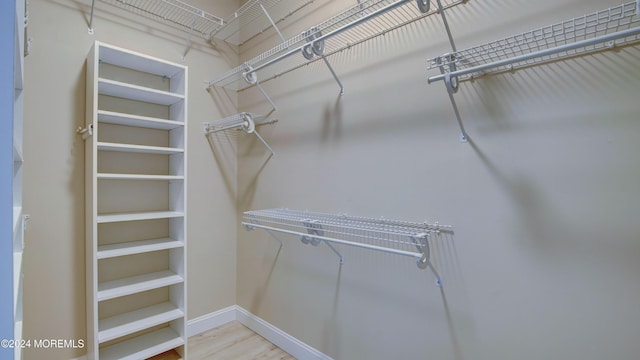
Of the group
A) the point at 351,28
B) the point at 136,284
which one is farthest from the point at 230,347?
the point at 351,28

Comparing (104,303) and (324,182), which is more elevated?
(324,182)

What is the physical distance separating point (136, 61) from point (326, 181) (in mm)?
1547

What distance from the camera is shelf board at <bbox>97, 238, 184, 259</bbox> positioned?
1.72 meters

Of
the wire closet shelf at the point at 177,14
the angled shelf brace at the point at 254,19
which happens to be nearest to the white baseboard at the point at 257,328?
the angled shelf brace at the point at 254,19

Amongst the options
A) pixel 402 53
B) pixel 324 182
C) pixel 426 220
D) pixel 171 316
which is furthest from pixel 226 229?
pixel 402 53

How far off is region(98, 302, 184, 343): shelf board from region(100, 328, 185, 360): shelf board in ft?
0.55

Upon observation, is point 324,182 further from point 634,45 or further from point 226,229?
point 634,45

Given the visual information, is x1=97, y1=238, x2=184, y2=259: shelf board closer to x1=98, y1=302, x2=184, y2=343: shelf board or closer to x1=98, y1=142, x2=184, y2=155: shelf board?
x1=98, y1=302, x2=184, y2=343: shelf board

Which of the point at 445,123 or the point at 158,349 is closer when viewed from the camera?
the point at 445,123

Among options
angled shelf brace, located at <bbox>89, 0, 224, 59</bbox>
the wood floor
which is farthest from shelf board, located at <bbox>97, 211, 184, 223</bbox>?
angled shelf brace, located at <bbox>89, 0, 224, 59</bbox>

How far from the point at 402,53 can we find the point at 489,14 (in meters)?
0.40

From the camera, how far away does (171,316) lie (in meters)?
1.95

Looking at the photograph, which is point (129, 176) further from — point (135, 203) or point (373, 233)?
point (373, 233)

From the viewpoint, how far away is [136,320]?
188 cm
